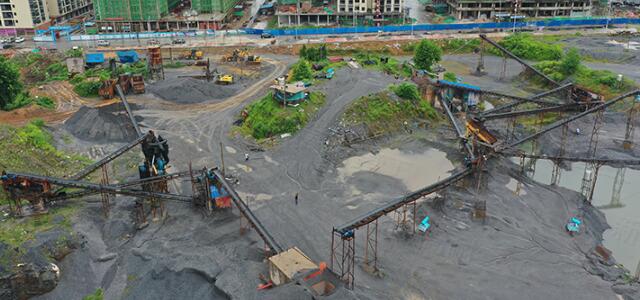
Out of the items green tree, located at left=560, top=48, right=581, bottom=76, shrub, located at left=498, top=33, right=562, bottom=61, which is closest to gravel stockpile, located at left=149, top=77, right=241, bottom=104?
green tree, located at left=560, top=48, right=581, bottom=76

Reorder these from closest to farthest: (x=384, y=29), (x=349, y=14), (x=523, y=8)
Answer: (x=384, y=29) → (x=349, y=14) → (x=523, y=8)

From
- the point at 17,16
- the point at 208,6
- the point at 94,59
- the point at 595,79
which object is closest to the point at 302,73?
the point at 94,59

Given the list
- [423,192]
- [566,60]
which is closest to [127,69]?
[423,192]

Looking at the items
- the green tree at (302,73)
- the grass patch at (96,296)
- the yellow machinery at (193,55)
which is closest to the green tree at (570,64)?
the green tree at (302,73)

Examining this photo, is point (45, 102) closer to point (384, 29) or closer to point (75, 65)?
point (75, 65)

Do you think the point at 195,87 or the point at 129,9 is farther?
the point at 129,9
